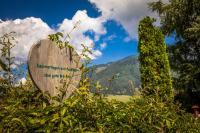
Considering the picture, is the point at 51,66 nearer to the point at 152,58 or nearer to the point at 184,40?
the point at 152,58

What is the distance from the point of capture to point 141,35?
22391 mm

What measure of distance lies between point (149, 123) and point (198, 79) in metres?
22.9

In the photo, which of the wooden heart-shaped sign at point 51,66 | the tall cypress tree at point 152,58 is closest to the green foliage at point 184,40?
the tall cypress tree at point 152,58

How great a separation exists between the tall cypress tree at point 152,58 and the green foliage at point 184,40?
462 centimetres

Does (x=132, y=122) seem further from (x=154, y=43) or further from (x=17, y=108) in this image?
(x=154, y=43)

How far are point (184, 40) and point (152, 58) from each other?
9.43m

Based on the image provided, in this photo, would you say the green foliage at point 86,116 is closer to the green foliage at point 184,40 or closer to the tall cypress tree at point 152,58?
the tall cypress tree at point 152,58

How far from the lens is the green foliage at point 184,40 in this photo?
26.7 m

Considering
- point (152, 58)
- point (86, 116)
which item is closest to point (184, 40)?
point (152, 58)

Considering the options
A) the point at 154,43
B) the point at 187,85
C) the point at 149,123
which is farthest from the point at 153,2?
the point at 149,123

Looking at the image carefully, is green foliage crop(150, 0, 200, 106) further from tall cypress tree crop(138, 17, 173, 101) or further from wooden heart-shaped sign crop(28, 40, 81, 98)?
wooden heart-shaped sign crop(28, 40, 81, 98)

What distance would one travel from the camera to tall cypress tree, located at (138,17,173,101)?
21062 millimetres

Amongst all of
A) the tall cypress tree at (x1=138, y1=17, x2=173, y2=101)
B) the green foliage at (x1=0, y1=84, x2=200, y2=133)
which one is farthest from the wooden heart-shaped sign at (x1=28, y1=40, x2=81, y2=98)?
the tall cypress tree at (x1=138, y1=17, x2=173, y2=101)

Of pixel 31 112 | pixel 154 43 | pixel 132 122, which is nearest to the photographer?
pixel 31 112
